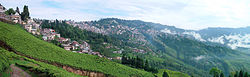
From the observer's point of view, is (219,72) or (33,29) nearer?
(33,29)

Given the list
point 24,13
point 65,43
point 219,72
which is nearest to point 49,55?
point 65,43

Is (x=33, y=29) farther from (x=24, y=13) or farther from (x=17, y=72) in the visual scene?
(x=17, y=72)

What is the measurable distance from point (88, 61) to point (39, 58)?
12027 mm

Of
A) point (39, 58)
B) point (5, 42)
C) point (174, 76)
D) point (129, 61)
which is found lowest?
point (174, 76)

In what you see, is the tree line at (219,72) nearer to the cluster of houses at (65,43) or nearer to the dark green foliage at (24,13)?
the cluster of houses at (65,43)

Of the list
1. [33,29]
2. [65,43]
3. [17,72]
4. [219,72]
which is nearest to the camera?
[17,72]

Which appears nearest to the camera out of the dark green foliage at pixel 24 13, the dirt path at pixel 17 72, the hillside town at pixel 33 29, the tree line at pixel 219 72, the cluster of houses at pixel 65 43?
the dirt path at pixel 17 72


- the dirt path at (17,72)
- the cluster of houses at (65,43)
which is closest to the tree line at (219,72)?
the cluster of houses at (65,43)

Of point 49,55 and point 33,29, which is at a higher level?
point 33,29

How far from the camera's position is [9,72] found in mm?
21500

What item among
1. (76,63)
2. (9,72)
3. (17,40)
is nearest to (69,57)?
(76,63)

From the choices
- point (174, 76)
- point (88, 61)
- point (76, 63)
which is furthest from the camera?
point (174, 76)

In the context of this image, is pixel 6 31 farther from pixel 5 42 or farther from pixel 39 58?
pixel 39 58

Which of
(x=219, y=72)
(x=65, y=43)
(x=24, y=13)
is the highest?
(x=24, y=13)
